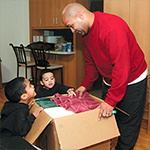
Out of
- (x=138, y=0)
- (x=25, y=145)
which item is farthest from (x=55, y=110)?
(x=138, y=0)

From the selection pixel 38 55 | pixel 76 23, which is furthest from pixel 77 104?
pixel 38 55

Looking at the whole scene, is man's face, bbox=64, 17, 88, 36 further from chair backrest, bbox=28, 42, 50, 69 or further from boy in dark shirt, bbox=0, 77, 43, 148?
chair backrest, bbox=28, 42, 50, 69

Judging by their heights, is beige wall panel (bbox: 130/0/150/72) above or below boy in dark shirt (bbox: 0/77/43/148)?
above

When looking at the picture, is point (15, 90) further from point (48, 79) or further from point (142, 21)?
point (142, 21)

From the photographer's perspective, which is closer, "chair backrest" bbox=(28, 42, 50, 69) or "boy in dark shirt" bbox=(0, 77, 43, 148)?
"boy in dark shirt" bbox=(0, 77, 43, 148)

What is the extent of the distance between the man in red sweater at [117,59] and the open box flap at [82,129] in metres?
0.06

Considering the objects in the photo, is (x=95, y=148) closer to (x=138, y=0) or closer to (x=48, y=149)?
(x=48, y=149)

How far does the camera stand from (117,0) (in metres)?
2.52

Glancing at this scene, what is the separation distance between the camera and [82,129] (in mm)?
1214

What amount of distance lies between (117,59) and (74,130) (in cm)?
51

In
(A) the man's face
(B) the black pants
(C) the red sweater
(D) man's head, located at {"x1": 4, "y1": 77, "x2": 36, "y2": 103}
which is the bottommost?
(B) the black pants

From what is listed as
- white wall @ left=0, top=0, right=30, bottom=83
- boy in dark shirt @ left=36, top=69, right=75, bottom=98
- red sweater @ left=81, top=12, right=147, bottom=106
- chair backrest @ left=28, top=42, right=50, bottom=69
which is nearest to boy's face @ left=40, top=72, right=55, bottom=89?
boy in dark shirt @ left=36, top=69, right=75, bottom=98

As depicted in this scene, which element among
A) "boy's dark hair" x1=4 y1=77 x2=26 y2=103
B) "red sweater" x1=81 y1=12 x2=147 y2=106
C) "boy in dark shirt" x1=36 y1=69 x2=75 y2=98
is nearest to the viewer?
"red sweater" x1=81 y1=12 x2=147 y2=106

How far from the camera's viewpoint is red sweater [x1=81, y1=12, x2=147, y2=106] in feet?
4.19
